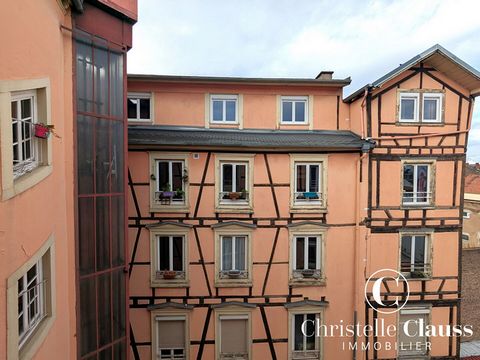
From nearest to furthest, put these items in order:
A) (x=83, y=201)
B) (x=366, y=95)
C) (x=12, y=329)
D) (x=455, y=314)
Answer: (x=12, y=329) → (x=83, y=201) → (x=366, y=95) → (x=455, y=314)

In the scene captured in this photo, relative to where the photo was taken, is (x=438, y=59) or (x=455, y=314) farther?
(x=455, y=314)

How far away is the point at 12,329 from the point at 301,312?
8.27 metres

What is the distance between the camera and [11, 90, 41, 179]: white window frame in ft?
13.2

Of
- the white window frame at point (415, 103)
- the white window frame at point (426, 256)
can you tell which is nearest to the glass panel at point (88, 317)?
the white window frame at point (426, 256)

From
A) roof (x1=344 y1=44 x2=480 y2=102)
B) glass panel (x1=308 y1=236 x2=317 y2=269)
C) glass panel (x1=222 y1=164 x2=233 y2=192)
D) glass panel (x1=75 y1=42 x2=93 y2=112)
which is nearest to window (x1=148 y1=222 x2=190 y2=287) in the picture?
glass panel (x1=222 y1=164 x2=233 y2=192)

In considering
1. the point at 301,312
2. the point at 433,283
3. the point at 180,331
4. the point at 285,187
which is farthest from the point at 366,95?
the point at 180,331

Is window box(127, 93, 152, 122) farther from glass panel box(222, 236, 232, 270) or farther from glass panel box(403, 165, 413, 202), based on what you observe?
glass panel box(403, 165, 413, 202)

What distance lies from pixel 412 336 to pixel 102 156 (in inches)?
437

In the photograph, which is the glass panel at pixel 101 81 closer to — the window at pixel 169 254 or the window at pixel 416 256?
the window at pixel 169 254

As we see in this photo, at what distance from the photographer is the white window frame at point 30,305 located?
4016 millimetres

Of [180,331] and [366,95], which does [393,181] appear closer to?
[366,95]

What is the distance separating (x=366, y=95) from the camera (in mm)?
9094

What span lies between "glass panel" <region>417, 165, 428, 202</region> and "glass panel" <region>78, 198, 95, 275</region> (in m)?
9.53

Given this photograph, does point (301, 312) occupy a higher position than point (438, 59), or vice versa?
point (438, 59)
